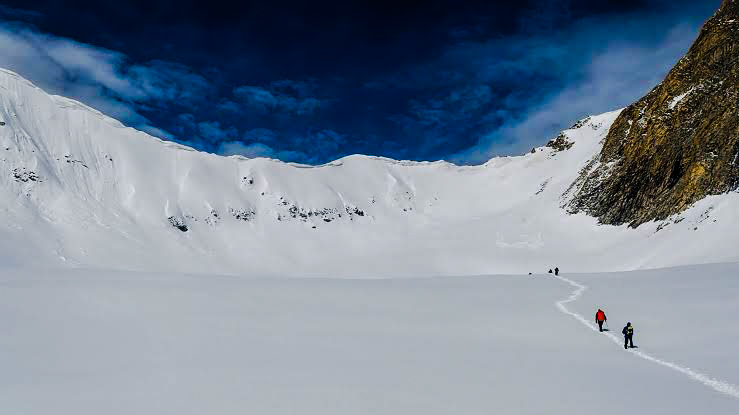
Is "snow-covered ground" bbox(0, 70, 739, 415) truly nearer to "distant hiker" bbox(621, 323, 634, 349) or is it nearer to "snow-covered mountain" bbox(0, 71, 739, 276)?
"distant hiker" bbox(621, 323, 634, 349)

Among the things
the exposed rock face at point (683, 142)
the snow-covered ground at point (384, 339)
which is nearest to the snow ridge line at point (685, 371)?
the snow-covered ground at point (384, 339)

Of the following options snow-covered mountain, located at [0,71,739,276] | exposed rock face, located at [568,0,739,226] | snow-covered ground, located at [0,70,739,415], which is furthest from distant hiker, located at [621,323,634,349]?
exposed rock face, located at [568,0,739,226]

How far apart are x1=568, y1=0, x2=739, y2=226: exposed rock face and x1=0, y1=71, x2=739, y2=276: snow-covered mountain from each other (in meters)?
3.82

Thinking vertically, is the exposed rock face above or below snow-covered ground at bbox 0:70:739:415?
above

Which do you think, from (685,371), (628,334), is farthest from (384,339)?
(685,371)

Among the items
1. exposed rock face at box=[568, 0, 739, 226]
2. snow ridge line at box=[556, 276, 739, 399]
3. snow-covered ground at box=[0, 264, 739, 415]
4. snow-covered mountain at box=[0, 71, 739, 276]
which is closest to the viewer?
snow-covered ground at box=[0, 264, 739, 415]

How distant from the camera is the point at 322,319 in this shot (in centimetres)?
2031

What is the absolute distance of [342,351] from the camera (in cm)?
1517

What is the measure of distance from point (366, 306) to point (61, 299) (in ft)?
43.0

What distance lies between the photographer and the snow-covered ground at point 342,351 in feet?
33.3

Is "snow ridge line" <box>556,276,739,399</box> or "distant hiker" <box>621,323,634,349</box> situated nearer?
"snow ridge line" <box>556,276,739,399</box>

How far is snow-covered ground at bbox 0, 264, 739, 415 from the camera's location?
10141mm

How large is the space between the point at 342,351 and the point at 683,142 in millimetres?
86011

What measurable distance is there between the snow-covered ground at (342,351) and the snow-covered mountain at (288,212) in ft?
168
